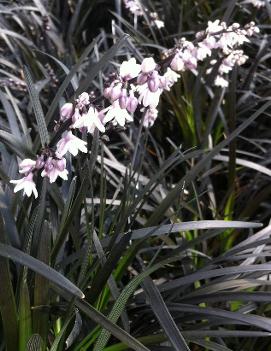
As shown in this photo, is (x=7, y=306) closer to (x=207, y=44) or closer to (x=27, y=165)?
(x=27, y=165)

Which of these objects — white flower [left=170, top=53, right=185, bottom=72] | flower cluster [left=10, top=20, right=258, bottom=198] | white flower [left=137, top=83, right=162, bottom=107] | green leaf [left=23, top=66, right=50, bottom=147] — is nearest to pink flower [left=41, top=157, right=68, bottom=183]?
flower cluster [left=10, top=20, right=258, bottom=198]

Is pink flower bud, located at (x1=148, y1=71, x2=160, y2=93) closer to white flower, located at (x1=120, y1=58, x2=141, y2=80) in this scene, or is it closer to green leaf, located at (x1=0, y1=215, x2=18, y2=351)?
white flower, located at (x1=120, y1=58, x2=141, y2=80)

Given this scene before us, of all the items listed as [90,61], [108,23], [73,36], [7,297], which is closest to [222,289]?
[7,297]

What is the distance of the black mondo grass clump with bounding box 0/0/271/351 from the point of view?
3.53 ft

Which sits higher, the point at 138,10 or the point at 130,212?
the point at 138,10

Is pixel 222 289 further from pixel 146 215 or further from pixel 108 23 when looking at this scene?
pixel 108 23

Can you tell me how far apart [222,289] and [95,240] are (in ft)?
1.20

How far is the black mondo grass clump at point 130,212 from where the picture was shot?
108cm

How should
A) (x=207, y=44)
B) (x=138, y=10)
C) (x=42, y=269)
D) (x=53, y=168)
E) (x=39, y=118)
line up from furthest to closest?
(x=138, y=10) < (x=207, y=44) < (x=39, y=118) < (x=53, y=168) < (x=42, y=269)

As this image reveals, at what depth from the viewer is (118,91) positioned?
3.43 ft

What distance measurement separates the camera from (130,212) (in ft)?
4.20

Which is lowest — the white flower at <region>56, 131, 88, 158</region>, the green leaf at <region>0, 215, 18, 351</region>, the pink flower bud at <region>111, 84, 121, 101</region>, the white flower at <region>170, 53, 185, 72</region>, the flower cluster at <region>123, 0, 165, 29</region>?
the green leaf at <region>0, 215, 18, 351</region>

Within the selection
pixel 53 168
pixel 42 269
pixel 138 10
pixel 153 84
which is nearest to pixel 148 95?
pixel 153 84

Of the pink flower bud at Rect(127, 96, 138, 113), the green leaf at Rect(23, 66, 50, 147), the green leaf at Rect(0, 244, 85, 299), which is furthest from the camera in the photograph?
the green leaf at Rect(23, 66, 50, 147)
